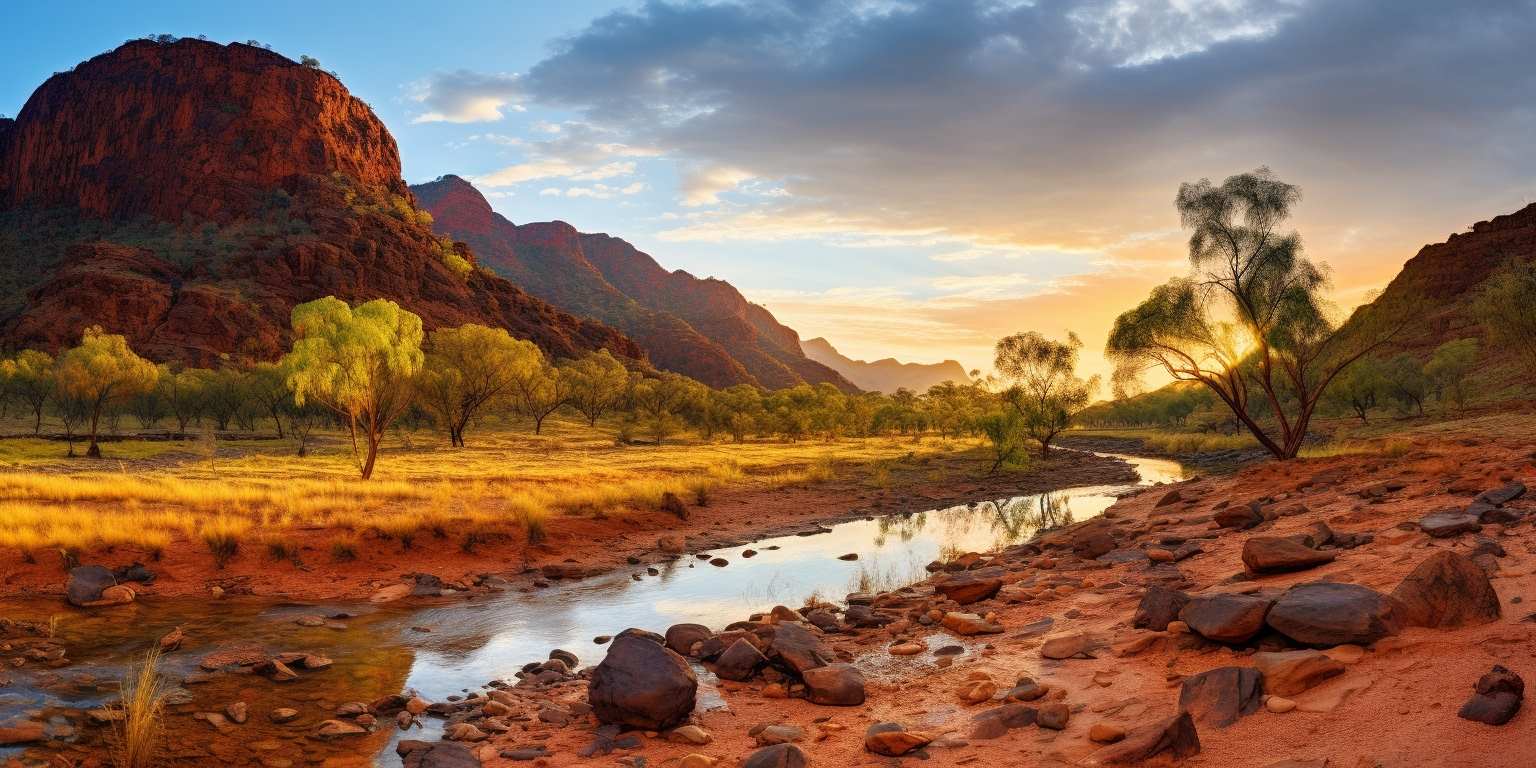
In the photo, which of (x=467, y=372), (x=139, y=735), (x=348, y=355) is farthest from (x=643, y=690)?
(x=467, y=372)

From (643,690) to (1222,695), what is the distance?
20.7 ft

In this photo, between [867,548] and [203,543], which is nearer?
[203,543]

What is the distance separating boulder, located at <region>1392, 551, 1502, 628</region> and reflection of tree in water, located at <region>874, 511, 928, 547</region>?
17.9 metres

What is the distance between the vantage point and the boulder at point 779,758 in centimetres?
767

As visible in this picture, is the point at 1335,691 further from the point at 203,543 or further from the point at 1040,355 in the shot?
the point at 1040,355

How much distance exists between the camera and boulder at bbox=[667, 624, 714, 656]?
12.9 m

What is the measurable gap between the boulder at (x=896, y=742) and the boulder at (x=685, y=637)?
5.36 metres

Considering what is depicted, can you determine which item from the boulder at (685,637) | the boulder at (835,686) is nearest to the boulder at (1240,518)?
the boulder at (835,686)

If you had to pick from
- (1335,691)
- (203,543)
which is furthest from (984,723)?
(203,543)

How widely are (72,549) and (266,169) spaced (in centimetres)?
18755

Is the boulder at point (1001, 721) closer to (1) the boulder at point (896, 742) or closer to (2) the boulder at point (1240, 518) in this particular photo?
(1) the boulder at point (896, 742)

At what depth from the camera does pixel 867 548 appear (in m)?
24.7

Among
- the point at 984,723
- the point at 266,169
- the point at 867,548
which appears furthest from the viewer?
the point at 266,169

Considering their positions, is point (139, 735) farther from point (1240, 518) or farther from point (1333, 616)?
point (1240, 518)
